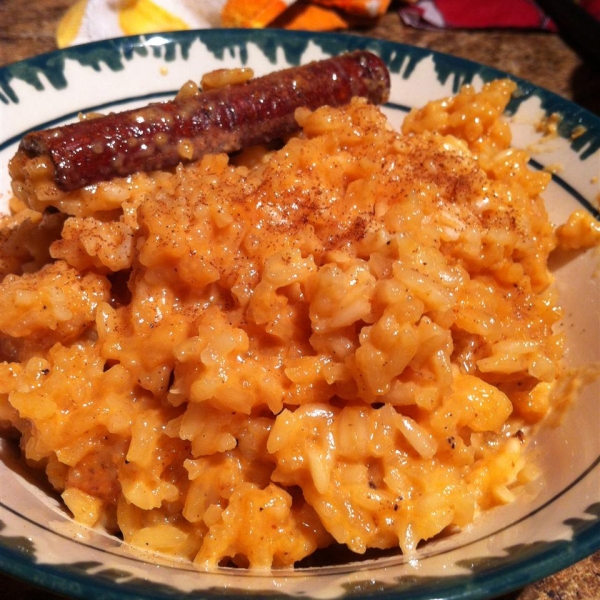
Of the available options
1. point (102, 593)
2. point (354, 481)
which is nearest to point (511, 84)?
point (354, 481)

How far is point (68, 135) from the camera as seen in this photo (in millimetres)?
1739

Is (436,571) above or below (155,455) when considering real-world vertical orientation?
below

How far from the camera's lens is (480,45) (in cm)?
452

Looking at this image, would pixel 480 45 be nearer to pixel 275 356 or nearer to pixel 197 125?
pixel 197 125

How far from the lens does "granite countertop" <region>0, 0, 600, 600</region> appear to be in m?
4.02

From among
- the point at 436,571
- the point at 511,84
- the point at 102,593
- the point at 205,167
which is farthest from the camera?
the point at 511,84

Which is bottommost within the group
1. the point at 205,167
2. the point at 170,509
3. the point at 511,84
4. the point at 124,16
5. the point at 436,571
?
the point at 436,571

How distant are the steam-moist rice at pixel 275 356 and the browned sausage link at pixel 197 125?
6cm

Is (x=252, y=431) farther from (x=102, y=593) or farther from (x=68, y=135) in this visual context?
(x=68, y=135)

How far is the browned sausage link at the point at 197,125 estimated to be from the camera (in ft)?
5.75

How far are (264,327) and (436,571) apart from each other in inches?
26.8

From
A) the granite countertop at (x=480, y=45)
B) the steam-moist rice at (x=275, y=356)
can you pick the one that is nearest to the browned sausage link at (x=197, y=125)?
the steam-moist rice at (x=275, y=356)

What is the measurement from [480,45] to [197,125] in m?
3.30

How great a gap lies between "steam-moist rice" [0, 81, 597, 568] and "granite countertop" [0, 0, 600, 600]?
2585 millimetres
